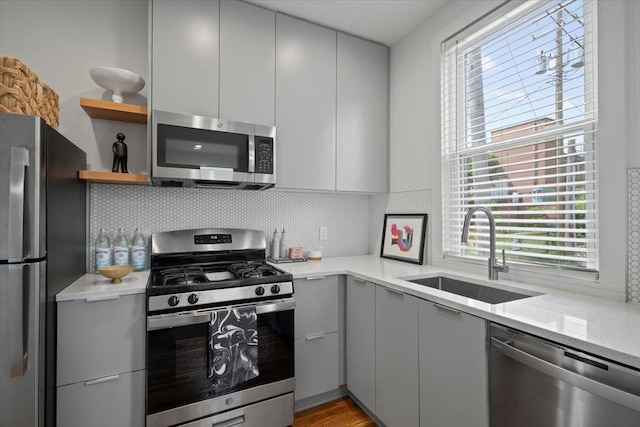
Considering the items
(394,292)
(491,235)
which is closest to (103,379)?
(394,292)

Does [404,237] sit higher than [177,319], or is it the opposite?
[404,237]

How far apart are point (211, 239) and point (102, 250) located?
2.04 ft

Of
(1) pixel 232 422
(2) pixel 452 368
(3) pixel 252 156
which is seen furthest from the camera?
(3) pixel 252 156

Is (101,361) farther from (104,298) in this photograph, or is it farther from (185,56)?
(185,56)

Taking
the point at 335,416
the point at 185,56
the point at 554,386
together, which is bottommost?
the point at 335,416

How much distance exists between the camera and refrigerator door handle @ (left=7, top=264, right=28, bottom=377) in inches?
45.7

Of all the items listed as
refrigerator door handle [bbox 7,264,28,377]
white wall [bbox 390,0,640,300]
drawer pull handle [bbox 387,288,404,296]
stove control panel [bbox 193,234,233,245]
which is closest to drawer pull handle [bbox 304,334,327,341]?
drawer pull handle [bbox 387,288,404,296]

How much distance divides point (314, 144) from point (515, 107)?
1.28m

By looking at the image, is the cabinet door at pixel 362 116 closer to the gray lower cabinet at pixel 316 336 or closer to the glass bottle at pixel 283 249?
the glass bottle at pixel 283 249

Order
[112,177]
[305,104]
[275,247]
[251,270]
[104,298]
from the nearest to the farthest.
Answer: [104,298] < [112,177] < [251,270] < [305,104] < [275,247]

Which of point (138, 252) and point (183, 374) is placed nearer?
point (183, 374)

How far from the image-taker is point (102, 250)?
1.83 meters

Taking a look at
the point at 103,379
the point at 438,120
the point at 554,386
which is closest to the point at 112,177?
the point at 103,379

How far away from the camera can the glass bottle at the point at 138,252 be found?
192 centimetres
